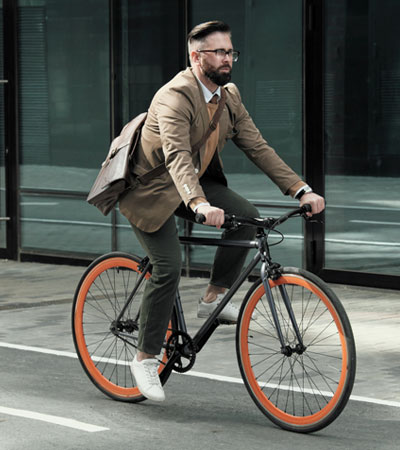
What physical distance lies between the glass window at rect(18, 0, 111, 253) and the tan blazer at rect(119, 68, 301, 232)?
21.0ft

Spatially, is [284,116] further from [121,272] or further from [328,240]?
[121,272]

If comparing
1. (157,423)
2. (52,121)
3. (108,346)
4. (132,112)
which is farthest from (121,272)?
(52,121)

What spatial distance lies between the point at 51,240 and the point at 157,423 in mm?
7224

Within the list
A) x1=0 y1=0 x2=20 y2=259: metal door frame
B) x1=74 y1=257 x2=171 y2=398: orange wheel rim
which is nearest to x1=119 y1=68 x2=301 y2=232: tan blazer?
x1=74 y1=257 x2=171 y2=398: orange wheel rim

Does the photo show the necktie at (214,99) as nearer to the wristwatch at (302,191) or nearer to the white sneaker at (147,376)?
the wristwatch at (302,191)

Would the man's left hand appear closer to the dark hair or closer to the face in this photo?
the face

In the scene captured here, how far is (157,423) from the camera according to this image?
19.1ft

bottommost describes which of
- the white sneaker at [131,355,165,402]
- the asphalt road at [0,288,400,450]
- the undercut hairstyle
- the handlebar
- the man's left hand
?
the asphalt road at [0,288,400,450]

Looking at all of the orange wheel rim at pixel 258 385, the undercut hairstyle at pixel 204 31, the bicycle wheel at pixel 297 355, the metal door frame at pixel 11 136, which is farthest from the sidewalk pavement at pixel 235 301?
the undercut hairstyle at pixel 204 31

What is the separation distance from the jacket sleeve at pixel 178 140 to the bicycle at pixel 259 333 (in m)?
0.24

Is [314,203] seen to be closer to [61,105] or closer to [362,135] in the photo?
[362,135]

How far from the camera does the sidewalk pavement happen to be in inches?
275

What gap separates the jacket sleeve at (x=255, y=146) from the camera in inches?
235

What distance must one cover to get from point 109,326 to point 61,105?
6.62 metres
